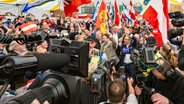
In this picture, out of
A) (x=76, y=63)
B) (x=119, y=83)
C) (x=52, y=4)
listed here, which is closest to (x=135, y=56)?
(x=119, y=83)

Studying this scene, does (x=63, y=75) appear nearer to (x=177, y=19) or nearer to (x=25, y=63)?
(x=25, y=63)

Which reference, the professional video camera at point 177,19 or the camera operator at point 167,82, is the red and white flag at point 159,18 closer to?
the camera operator at point 167,82

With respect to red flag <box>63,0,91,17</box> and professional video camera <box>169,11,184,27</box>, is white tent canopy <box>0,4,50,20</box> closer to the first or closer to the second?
red flag <box>63,0,91,17</box>

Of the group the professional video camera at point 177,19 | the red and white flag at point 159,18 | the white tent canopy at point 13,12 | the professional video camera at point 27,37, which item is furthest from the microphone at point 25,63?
the white tent canopy at point 13,12

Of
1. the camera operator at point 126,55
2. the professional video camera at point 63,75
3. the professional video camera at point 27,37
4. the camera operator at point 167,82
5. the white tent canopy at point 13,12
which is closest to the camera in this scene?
the professional video camera at point 63,75

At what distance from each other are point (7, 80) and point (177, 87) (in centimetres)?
194

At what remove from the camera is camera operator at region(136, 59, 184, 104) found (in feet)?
8.07

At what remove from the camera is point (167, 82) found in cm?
262

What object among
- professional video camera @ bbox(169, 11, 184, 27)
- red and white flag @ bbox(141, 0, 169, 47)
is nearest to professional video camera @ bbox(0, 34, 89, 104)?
professional video camera @ bbox(169, 11, 184, 27)

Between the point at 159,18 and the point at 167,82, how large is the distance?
193cm

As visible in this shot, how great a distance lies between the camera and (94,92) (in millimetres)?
3688

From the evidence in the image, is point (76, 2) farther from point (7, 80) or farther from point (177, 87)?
point (7, 80)

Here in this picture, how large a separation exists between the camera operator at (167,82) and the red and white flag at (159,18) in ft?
4.69

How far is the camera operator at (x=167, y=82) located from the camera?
8.07 feet
